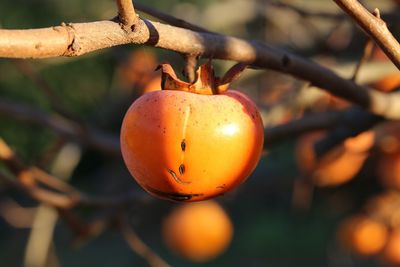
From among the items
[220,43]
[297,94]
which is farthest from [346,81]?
[297,94]

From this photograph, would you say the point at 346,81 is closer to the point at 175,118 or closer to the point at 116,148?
the point at 175,118

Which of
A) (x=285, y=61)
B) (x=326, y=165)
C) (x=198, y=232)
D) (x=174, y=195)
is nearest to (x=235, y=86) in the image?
(x=326, y=165)

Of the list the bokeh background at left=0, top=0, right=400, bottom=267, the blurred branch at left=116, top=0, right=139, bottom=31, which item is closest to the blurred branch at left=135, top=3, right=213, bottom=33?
the blurred branch at left=116, top=0, right=139, bottom=31

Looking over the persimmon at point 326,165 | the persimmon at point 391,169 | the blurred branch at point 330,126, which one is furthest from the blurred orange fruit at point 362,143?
the blurred branch at point 330,126

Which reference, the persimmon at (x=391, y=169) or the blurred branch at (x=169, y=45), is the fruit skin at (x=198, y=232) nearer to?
the persimmon at (x=391, y=169)

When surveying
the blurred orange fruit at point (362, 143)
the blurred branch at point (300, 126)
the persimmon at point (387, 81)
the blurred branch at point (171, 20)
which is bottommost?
the blurred orange fruit at point (362, 143)
